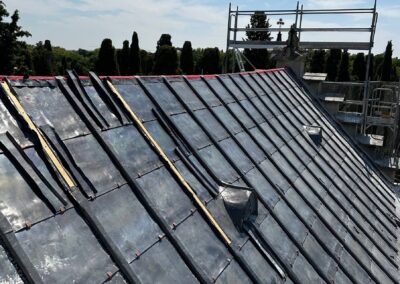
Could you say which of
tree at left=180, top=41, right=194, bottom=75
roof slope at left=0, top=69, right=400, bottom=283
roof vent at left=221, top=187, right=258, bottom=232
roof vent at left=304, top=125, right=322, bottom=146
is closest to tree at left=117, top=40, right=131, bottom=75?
tree at left=180, top=41, right=194, bottom=75

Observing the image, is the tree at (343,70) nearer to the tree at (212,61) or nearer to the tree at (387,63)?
the tree at (387,63)

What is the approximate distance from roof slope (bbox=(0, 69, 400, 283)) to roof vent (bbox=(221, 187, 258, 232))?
18 mm

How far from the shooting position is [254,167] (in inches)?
263

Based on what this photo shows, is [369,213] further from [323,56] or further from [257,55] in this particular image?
[323,56]

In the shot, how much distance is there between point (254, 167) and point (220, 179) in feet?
4.15

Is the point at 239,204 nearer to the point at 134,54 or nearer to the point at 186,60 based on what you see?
the point at 134,54

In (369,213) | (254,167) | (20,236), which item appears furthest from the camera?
(369,213)

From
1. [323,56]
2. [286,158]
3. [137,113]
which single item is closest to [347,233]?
[286,158]

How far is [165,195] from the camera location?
4.50m

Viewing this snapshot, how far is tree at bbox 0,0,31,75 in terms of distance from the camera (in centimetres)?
2725

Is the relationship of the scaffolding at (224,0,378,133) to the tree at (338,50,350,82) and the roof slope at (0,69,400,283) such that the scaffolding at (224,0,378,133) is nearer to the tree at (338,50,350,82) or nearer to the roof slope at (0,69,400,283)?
the roof slope at (0,69,400,283)

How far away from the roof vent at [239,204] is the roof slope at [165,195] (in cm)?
2

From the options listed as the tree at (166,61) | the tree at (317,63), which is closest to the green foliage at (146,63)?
the tree at (166,61)

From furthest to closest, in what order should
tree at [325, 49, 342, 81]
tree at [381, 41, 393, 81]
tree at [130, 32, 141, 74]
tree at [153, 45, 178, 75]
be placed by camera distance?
tree at [325, 49, 342, 81] → tree at [130, 32, 141, 74] → tree at [381, 41, 393, 81] → tree at [153, 45, 178, 75]
